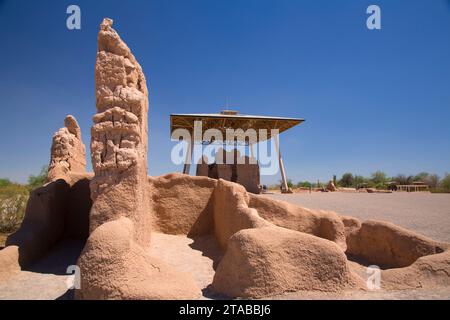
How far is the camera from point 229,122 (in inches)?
737

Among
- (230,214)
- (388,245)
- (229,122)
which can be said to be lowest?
(388,245)

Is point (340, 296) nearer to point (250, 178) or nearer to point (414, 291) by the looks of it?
point (414, 291)

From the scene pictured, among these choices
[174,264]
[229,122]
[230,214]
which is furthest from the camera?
[229,122]

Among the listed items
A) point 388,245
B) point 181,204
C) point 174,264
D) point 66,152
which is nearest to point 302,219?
point 388,245

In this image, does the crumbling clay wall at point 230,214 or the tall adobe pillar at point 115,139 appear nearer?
the tall adobe pillar at point 115,139

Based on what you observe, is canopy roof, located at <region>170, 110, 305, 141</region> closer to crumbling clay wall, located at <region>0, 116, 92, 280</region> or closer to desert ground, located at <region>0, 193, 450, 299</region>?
crumbling clay wall, located at <region>0, 116, 92, 280</region>

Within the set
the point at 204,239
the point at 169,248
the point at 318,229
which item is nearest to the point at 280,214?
the point at 318,229

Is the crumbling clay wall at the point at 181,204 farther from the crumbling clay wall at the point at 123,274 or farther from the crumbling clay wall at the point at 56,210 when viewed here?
the crumbling clay wall at the point at 123,274

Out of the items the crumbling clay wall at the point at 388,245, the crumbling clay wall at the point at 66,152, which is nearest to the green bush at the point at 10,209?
the crumbling clay wall at the point at 66,152

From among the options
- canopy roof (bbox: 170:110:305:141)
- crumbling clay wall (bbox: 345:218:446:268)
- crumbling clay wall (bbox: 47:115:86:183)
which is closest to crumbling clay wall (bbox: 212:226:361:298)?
crumbling clay wall (bbox: 345:218:446:268)

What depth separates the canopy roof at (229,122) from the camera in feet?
57.0

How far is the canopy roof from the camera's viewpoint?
1738cm

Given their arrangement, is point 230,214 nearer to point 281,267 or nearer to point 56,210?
point 281,267
